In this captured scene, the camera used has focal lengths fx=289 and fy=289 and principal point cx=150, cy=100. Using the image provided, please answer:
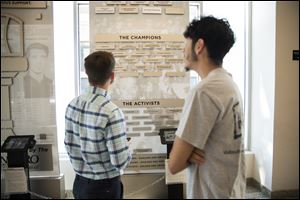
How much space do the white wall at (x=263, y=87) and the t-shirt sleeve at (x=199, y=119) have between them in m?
1.74

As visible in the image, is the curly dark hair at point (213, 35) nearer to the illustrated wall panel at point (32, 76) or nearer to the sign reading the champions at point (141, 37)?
the sign reading the champions at point (141, 37)

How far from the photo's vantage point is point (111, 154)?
3.77ft

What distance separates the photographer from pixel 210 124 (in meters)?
0.82

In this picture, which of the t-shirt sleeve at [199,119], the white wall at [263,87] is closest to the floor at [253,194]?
the white wall at [263,87]

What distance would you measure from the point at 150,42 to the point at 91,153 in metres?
1.28

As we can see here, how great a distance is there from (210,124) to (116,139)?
45 centimetres

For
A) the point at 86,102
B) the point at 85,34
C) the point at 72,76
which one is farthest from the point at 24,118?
the point at 86,102

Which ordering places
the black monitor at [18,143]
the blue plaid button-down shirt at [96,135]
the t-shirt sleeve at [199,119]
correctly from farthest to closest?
1. the black monitor at [18,143]
2. the blue plaid button-down shirt at [96,135]
3. the t-shirt sleeve at [199,119]

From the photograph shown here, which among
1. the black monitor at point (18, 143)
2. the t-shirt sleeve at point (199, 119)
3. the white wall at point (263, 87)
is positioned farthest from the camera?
the white wall at point (263, 87)

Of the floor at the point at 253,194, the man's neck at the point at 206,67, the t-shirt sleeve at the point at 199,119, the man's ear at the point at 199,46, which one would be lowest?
the floor at the point at 253,194

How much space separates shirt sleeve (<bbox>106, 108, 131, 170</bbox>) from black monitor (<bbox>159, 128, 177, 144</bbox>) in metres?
0.89

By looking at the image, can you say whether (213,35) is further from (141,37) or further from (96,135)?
(141,37)

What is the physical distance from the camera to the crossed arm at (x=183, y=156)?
0.83m

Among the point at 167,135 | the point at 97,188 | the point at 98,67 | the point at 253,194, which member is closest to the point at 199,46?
the point at 98,67
